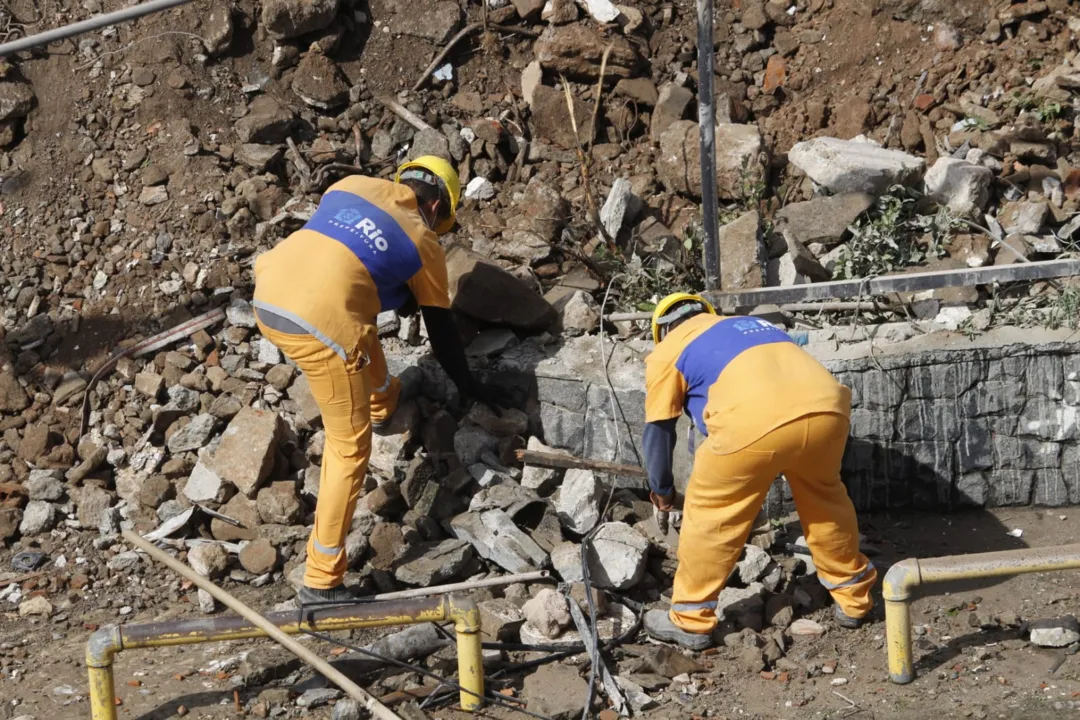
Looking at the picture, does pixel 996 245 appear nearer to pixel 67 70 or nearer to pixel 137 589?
pixel 137 589

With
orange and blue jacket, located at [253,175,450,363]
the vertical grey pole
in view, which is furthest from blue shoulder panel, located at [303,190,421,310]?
the vertical grey pole

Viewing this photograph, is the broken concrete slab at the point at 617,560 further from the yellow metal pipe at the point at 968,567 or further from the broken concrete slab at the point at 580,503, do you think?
the yellow metal pipe at the point at 968,567

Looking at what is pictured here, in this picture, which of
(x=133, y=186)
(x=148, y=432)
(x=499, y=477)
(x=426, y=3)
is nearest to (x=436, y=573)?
(x=499, y=477)

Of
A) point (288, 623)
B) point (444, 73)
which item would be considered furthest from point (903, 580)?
point (444, 73)

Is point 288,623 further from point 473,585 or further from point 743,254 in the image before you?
point 743,254

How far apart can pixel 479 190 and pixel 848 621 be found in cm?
331

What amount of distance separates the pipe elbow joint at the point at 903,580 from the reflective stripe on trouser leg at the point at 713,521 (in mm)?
556

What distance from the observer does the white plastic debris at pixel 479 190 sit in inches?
259

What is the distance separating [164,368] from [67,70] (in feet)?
7.74

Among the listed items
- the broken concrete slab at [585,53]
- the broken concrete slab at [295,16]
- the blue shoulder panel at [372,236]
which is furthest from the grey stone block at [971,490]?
the broken concrete slab at [295,16]

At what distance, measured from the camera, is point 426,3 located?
721 cm

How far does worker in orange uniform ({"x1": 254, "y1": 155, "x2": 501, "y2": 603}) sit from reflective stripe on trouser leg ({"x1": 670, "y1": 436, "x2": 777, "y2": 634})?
4.54 feet

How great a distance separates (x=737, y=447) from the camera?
4082mm

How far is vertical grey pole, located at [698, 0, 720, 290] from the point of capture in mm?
4887
